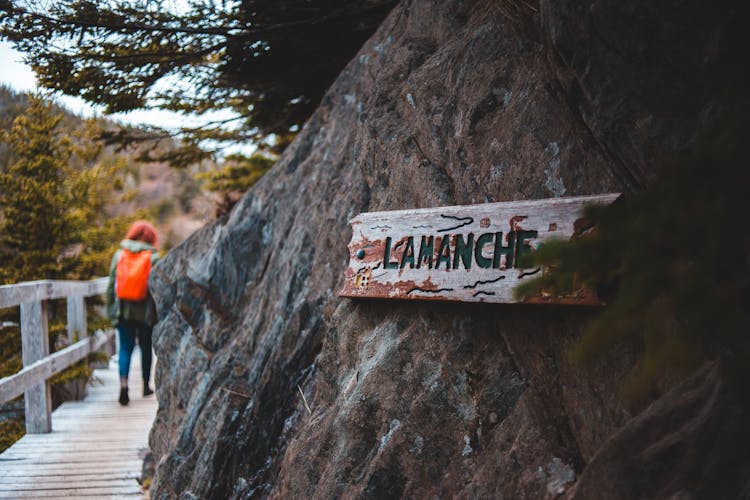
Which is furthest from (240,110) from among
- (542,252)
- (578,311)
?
(542,252)

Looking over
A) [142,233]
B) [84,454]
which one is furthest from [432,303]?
[142,233]

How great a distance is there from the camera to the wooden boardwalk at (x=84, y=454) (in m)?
4.80

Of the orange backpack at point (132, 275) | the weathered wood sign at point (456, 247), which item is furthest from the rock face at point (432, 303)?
the orange backpack at point (132, 275)

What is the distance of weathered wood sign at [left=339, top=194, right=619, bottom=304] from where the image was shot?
7.50 ft

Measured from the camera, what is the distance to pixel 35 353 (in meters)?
5.79

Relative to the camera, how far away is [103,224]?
35.4 feet

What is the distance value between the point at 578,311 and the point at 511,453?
0.60 meters

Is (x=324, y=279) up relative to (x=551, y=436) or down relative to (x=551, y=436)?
up

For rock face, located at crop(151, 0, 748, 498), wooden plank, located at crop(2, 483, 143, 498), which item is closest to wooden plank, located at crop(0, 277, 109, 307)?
wooden plank, located at crop(2, 483, 143, 498)

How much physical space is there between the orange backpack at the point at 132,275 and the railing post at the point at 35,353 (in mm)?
872

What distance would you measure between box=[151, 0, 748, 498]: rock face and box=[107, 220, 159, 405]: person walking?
248 cm

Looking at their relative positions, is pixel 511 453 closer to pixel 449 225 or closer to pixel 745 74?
pixel 449 225

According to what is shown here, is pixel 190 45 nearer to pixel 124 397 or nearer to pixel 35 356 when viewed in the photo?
pixel 35 356

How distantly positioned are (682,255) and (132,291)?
6.45m
